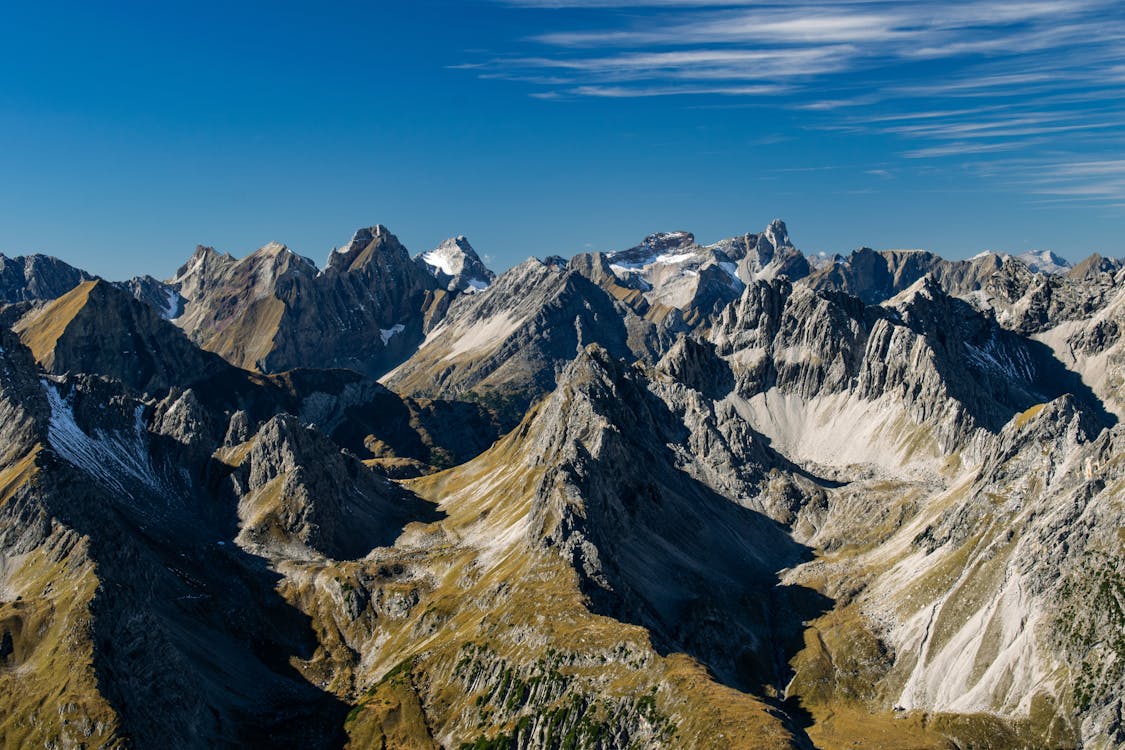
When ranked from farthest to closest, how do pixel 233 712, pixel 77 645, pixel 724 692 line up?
pixel 233 712 → pixel 77 645 → pixel 724 692

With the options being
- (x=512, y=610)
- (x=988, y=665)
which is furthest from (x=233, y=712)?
(x=988, y=665)

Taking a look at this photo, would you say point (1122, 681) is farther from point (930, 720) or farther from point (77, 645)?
point (77, 645)

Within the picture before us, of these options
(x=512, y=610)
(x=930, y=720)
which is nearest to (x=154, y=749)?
(x=512, y=610)

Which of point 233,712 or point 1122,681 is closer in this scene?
point 1122,681

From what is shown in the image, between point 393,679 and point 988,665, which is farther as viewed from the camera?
point 393,679

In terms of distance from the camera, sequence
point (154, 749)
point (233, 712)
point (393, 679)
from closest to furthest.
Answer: point (154, 749)
point (233, 712)
point (393, 679)

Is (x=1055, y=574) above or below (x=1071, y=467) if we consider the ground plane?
below

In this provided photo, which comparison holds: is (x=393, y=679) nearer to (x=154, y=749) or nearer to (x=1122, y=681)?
(x=154, y=749)

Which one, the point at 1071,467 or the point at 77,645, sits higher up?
the point at 1071,467

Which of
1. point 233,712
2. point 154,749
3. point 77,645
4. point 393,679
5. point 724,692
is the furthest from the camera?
Answer: point 393,679

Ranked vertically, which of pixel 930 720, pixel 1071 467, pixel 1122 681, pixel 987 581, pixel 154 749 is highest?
pixel 1071 467
